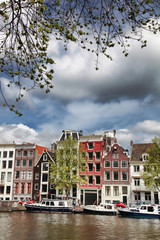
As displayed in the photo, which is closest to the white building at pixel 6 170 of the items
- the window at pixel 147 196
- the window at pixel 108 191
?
the window at pixel 108 191

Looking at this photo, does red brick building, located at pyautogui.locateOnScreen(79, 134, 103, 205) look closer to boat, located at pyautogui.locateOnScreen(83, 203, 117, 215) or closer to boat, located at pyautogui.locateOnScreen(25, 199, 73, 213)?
boat, located at pyautogui.locateOnScreen(25, 199, 73, 213)

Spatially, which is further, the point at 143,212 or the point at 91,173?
A: the point at 91,173

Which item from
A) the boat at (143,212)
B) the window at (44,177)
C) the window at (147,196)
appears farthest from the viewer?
the window at (44,177)

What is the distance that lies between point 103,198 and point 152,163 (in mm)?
17296

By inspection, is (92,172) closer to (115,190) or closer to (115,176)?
(115,176)

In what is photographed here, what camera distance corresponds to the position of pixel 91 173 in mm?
64750

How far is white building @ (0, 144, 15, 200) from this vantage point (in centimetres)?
7081

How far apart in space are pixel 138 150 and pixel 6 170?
34.5 m

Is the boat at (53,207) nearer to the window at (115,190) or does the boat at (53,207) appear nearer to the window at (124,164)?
the window at (115,190)

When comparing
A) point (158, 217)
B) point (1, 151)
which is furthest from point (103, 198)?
point (1, 151)

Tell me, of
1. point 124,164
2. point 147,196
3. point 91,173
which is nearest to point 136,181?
point 147,196

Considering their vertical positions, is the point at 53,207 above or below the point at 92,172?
below

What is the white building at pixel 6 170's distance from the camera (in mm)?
70812

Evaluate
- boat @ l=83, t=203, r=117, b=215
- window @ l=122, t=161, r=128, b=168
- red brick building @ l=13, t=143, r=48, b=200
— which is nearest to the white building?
red brick building @ l=13, t=143, r=48, b=200
